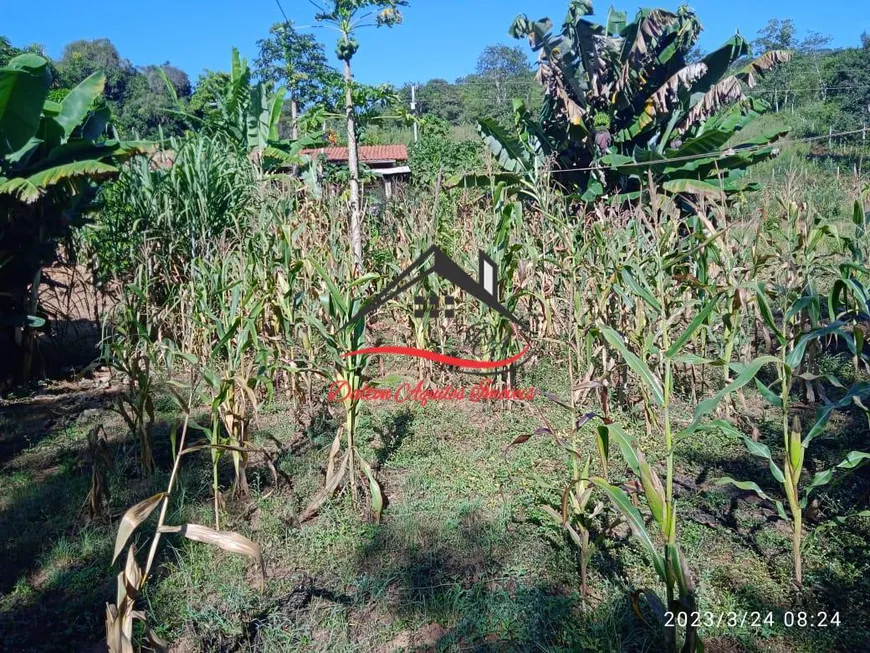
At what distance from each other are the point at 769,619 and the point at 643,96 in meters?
10.4

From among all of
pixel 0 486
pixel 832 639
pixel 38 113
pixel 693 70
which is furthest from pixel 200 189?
pixel 693 70

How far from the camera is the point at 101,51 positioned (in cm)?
4259

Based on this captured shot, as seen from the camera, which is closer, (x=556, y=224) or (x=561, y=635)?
(x=561, y=635)

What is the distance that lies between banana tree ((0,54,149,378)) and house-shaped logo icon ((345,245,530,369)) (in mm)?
2237

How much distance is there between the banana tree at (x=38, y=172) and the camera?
174 inches

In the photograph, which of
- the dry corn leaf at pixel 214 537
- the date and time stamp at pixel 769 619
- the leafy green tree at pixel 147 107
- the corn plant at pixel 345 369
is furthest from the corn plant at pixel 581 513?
the leafy green tree at pixel 147 107

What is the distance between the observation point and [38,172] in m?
4.74

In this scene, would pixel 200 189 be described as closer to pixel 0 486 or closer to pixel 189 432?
pixel 189 432

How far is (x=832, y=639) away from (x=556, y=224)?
3.01 meters

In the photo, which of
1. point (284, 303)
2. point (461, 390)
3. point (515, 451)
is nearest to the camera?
point (515, 451)

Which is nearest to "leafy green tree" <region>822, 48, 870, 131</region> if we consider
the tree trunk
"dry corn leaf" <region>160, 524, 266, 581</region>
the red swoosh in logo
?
the tree trunk

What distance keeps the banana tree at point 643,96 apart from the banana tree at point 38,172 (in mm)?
6758
